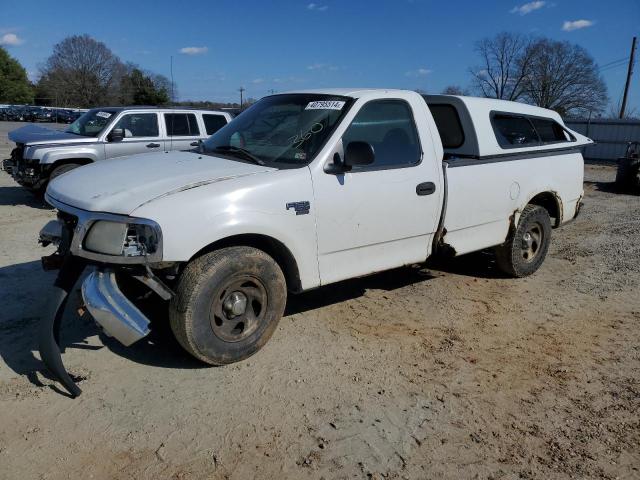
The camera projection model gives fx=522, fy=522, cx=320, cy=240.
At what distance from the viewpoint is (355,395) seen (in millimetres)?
3490

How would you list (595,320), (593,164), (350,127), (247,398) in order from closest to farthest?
(247,398) → (350,127) → (595,320) → (593,164)

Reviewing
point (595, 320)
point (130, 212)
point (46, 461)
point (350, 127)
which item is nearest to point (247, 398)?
point (46, 461)

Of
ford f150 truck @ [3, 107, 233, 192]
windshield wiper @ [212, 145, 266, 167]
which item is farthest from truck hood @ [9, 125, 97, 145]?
windshield wiper @ [212, 145, 266, 167]

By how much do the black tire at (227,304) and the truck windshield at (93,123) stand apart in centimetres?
750

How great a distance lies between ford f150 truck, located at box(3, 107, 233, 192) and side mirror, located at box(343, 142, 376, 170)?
6547 mm

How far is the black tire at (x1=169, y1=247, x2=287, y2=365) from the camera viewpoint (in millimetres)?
3434

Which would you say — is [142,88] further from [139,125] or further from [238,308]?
[238,308]

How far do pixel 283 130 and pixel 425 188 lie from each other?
4.35 ft

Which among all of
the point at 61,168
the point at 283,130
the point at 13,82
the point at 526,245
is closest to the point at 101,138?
the point at 61,168

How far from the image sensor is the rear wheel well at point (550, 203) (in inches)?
237

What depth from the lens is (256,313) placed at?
385cm

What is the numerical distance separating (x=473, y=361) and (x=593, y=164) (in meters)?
22.0

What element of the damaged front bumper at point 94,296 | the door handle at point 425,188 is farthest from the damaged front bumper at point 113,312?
the door handle at point 425,188

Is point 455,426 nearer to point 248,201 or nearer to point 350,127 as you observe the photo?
point 248,201
